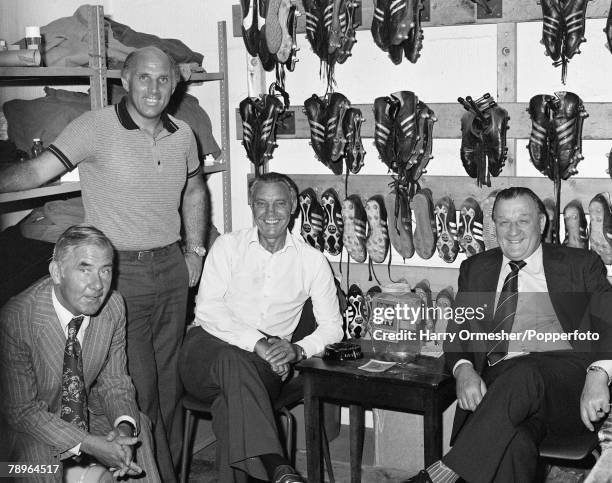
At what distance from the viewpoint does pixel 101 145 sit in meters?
3.03

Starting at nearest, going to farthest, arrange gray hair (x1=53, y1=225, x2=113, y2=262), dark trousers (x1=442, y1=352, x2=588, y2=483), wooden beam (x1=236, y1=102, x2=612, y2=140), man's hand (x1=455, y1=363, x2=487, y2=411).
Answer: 1. gray hair (x1=53, y1=225, x2=113, y2=262)
2. dark trousers (x1=442, y1=352, x2=588, y2=483)
3. man's hand (x1=455, y1=363, x2=487, y2=411)
4. wooden beam (x1=236, y1=102, x2=612, y2=140)

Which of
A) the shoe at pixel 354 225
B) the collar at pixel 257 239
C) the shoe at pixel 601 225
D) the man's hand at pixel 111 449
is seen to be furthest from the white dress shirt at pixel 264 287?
the shoe at pixel 601 225

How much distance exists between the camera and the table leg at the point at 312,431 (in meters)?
3.05

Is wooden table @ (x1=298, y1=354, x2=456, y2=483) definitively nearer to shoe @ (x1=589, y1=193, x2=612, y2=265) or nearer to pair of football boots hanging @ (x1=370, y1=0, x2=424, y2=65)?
shoe @ (x1=589, y1=193, x2=612, y2=265)

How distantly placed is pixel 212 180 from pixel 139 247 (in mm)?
1311

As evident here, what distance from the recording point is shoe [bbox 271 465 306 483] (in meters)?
2.76

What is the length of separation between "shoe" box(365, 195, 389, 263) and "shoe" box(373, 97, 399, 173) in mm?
190

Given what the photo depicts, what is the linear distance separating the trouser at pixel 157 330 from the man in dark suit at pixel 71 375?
0.48 meters

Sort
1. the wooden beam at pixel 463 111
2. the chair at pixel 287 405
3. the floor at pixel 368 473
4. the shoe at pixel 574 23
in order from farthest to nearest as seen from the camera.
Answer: the floor at pixel 368 473
the wooden beam at pixel 463 111
the shoe at pixel 574 23
the chair at pixel 287 405

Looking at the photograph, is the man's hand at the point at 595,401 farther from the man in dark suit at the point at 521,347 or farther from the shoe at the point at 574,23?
the shoe at the point at 574,23

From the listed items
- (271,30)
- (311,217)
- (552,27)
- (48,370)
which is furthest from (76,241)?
(552,27)

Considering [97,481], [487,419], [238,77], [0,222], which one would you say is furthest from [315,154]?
[0,222]

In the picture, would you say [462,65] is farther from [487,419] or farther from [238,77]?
[487,419]

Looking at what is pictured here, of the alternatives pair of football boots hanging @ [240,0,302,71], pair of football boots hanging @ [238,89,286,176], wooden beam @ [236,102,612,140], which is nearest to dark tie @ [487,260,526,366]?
wooden beam @ [236,102,612,140]
